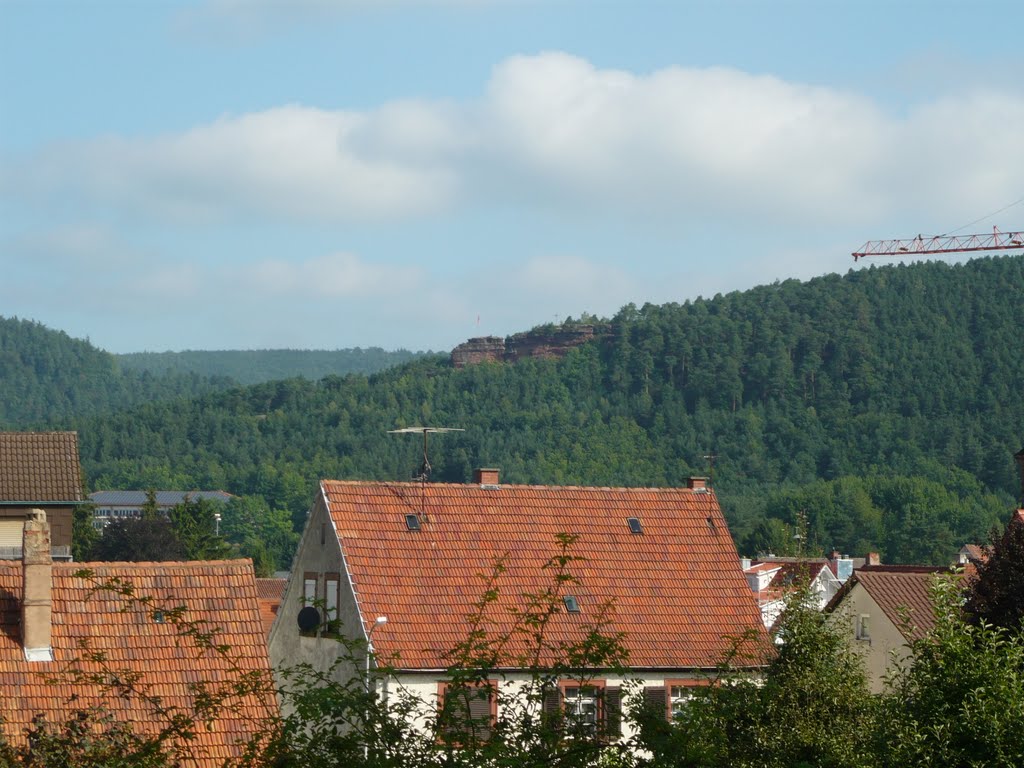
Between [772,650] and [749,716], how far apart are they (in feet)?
8.79

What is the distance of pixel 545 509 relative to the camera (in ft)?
113

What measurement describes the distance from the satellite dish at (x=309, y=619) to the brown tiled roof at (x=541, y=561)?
1249 millimetres

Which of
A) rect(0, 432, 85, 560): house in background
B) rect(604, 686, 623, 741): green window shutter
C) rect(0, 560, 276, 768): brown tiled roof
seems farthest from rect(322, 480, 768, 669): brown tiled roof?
rect(604, 686, 623, 741): green window shutter

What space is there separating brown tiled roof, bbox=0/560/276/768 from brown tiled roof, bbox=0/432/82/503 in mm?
23645

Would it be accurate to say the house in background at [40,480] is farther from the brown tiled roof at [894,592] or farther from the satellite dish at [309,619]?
the brown tiled roof at [894,592]

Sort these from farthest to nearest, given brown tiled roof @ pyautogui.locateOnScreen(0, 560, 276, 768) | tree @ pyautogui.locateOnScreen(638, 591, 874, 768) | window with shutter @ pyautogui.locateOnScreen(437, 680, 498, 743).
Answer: brown tiled roof @ pyautogui.locateOnScreen(0, 560, 276, 768) < tree @ pyautogui.locateOnScreen(638, 591, 874, 768) < window with shutter @ pyautogui.locateOnScreen(437, 680, 498, 743)

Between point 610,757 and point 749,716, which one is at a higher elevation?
point 610,757

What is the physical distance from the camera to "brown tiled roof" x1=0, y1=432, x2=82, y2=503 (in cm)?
4703

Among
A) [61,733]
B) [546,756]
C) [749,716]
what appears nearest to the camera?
[546,756]

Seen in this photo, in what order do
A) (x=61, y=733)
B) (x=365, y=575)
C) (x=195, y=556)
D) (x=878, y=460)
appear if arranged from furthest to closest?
(x=878, y=460), (x=195, y=556), (x=365, y=575), (x=61, y=733)

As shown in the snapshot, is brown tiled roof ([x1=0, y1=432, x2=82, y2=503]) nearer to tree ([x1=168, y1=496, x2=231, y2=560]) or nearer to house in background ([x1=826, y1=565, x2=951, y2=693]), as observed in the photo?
house in background ([x1=826, y1=565, x2=951, y2=693])

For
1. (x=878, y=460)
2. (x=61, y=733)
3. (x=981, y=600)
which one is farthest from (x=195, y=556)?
(x=878, y=460)

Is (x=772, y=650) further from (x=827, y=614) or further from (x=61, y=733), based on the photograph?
(x=61, y=733)

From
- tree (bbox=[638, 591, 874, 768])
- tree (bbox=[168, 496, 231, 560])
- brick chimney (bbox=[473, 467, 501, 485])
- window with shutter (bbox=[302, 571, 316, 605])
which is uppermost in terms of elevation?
brick chimney (bbox=[473, 467, 501, 485])
